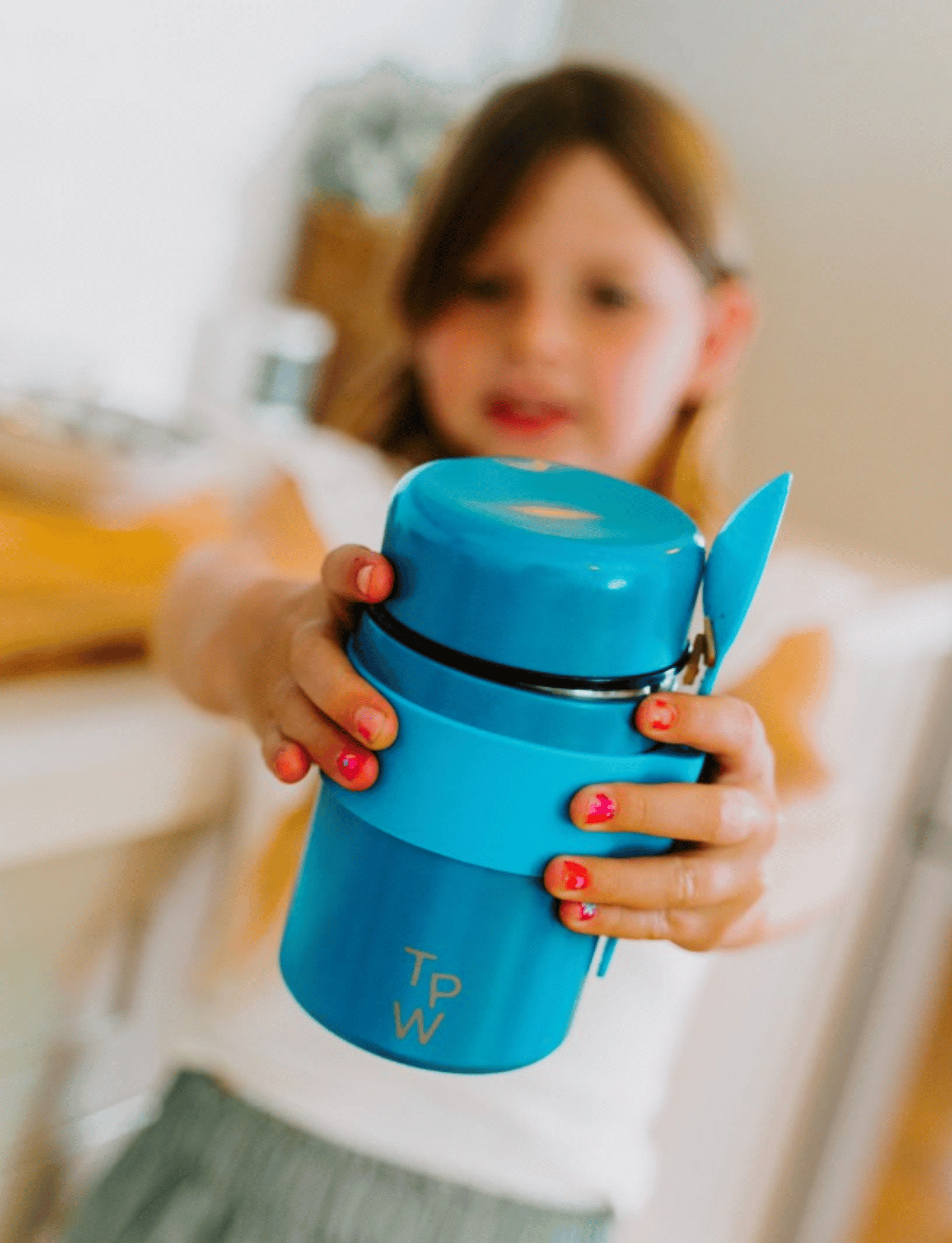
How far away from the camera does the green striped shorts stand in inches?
13.0

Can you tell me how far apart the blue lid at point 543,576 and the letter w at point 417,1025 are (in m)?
0.06

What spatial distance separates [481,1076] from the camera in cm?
31

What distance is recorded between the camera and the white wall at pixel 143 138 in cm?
63

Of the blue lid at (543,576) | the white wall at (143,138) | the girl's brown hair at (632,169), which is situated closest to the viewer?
the blue lid at (543,576)

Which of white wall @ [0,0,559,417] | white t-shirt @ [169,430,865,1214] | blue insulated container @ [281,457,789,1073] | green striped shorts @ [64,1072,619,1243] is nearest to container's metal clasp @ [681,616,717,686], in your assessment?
blue insulated container @ [281,457,789,1073]

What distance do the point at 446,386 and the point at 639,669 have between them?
0.48ft

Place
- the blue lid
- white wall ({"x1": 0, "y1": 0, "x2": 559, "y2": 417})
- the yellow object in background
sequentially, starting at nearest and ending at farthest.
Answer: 1. the blue lid
2. the yellow object in background
3. white wall ({"x1": 0, "y1": 0, "x2": 559, "y2": 417})

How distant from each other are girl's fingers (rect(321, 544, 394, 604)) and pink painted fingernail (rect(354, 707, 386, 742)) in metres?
0.02

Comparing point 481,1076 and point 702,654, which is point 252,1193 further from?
point 702,654

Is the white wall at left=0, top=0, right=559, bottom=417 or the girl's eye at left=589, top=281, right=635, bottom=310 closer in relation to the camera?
the girl's eye at left=589, top=281, right=635, bottom=310

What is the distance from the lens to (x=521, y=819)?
0.60ft

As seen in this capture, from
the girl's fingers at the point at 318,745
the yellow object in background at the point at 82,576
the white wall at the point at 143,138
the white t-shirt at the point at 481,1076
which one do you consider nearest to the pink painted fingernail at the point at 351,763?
the girl's fingers at the point at 318,745

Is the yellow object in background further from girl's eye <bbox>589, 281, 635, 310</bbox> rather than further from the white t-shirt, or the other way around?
girl's eye <bbox>589, 281, 635, 310</bbox>

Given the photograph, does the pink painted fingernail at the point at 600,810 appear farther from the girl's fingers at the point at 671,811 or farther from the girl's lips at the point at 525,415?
the girl's lips at the point at 525,415
